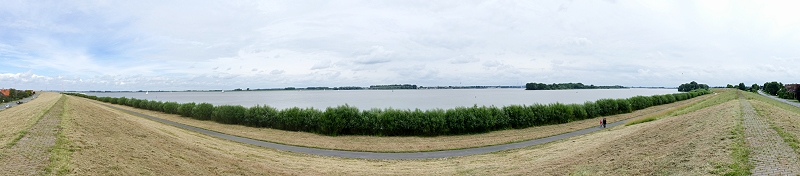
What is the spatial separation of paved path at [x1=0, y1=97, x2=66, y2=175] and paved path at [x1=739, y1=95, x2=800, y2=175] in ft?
67.8

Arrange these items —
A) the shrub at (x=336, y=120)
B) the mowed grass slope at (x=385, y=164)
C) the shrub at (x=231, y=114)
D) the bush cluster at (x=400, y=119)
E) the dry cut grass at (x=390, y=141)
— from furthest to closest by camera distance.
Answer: the shrub at (x=231, y=114) → the shrub at (x=336, y=120) → the bush cluster at (x=400, y=119) → the dry cut grass at (x=390, y=141) → the mowed grass slope at (x=385, y=164)

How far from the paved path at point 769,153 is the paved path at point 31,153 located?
67.8 ft

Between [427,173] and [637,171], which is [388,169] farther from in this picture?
[637,171]

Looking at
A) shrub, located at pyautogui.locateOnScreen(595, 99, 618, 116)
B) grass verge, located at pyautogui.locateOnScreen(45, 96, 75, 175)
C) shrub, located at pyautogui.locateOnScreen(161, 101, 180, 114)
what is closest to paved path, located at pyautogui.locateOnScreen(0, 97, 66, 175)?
grass verge, located at pyautogui.locateOnScreen(45, 96, 75, 175)

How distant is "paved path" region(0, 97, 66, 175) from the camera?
33.1 feet

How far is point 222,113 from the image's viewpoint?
4900cm

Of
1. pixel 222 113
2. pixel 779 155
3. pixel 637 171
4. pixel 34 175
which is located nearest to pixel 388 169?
pixel 637 171

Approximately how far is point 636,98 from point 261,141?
70269mm

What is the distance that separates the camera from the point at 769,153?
1148 centimetres

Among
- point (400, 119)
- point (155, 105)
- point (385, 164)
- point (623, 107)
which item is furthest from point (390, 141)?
point (155, 105)

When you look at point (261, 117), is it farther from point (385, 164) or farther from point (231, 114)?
point (385, 164)

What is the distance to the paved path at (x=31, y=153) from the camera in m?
10.1

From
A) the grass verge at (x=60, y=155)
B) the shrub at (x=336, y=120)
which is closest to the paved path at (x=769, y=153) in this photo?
the grass verge at (x=60, y=155)

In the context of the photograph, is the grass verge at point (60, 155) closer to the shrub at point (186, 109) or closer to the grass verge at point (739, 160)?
the grass verge at point (739, 160)
